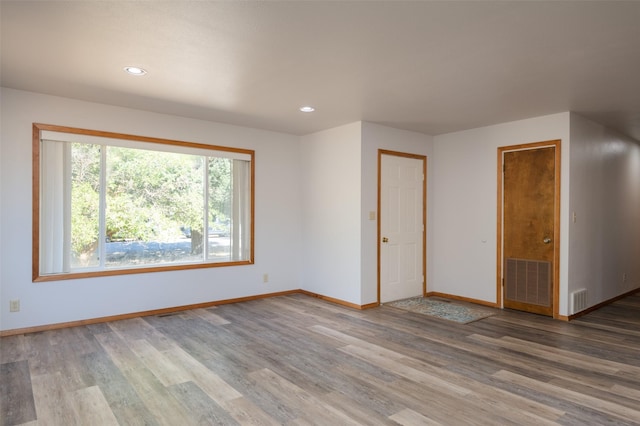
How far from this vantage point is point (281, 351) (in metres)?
3.61

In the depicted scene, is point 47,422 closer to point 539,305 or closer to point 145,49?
point 145,49

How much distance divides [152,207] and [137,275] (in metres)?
0.87

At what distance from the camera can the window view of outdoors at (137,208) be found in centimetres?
428

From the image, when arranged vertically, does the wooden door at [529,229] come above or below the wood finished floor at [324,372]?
above

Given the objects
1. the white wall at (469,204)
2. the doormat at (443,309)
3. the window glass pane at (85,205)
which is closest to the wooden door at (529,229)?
the white wall at (469,204)

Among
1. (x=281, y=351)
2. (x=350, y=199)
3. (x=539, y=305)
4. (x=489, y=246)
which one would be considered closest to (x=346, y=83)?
(x=350, y=199)

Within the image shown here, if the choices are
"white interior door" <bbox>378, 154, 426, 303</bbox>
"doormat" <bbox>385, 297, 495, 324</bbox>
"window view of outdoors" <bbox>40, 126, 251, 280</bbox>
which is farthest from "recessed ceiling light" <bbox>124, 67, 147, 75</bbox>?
"doormat" <bbox>385, 297, 495, 324</bbox>

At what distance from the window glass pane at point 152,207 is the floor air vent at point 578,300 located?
4.85 metres

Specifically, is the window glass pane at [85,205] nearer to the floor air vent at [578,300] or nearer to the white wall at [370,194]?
the white wall at [370,194]

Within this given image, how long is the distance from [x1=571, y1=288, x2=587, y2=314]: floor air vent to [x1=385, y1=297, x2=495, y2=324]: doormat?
0.92m

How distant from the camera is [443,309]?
5.18 m

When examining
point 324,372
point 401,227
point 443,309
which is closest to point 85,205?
point 324,372

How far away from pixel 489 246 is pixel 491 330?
1534 millimetres

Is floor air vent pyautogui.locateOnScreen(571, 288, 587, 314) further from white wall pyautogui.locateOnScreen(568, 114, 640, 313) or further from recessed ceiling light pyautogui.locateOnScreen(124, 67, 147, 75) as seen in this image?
recessed ceiling light pyautogui.locateOnScreen(124, 67, 147, 75)
